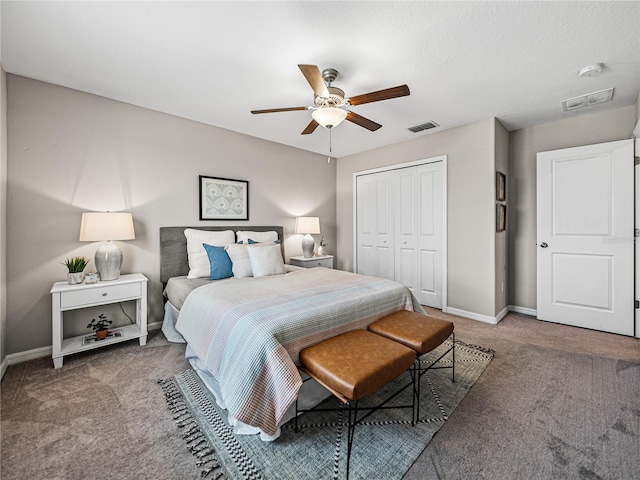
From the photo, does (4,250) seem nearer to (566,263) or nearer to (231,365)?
(231,365)

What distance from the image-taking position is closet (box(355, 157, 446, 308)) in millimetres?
3977

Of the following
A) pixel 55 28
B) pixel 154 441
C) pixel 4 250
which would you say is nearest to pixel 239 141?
pixel 55 28

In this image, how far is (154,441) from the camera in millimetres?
1565

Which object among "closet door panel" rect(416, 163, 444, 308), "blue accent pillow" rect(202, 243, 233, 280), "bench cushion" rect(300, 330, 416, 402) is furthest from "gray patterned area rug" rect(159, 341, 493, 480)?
"closet door panel" rect(416, 163, 444, 308)

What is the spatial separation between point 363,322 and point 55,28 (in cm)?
299

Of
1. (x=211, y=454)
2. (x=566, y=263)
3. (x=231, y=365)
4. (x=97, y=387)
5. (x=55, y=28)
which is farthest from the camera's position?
(x=566, y=263)

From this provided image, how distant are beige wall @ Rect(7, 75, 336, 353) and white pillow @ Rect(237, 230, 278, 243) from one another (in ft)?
1.03

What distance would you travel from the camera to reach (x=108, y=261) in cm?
263

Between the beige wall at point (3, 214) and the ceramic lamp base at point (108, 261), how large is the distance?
2.03 feet

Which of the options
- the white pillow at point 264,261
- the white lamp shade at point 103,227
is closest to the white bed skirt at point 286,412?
the white pillow at point 264,261

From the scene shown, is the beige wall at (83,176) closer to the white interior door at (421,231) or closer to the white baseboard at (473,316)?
the white interior door at (421,231)

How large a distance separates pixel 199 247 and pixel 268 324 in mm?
1968

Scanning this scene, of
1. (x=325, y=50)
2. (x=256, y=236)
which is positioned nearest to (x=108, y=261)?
(x=256, y=236)

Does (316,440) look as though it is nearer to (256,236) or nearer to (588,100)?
(256,236)
